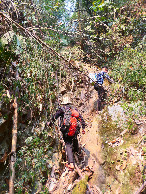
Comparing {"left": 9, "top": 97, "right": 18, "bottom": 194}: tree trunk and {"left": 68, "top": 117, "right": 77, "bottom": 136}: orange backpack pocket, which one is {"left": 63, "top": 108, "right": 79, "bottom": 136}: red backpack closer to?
{"left": 68, "top": 117, "right": 77, "bottom": 136}: orange backpack pocket

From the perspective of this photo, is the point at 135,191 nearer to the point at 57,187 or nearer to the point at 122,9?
the point at 57,187

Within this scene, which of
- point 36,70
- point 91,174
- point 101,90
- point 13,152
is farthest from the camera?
point 101,90

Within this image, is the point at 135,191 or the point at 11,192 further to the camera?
the point at 135,191

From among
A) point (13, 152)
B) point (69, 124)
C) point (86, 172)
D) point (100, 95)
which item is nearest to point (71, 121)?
point (69, 124)

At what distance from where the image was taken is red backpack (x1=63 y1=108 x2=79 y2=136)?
13.1 ft

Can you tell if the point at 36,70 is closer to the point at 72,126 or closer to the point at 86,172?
the point at 72,126

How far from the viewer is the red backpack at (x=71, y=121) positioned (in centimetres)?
400

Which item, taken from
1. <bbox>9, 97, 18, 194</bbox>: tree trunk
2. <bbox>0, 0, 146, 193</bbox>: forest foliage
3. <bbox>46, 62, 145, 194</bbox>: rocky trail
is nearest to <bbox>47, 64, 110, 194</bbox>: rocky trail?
<bbox>46, 62, 145, 194</bbox>: rocky trail

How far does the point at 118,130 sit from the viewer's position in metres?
5.41

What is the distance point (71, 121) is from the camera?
4031 mm

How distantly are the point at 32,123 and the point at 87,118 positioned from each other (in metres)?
2.93

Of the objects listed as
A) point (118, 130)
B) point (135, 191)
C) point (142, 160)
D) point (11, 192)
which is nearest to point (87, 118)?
→ point (118, 130)

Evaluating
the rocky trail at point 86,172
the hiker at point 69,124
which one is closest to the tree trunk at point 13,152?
the hiker at point 69,124

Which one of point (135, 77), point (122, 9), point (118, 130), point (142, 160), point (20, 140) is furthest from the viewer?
point (122, 9)
